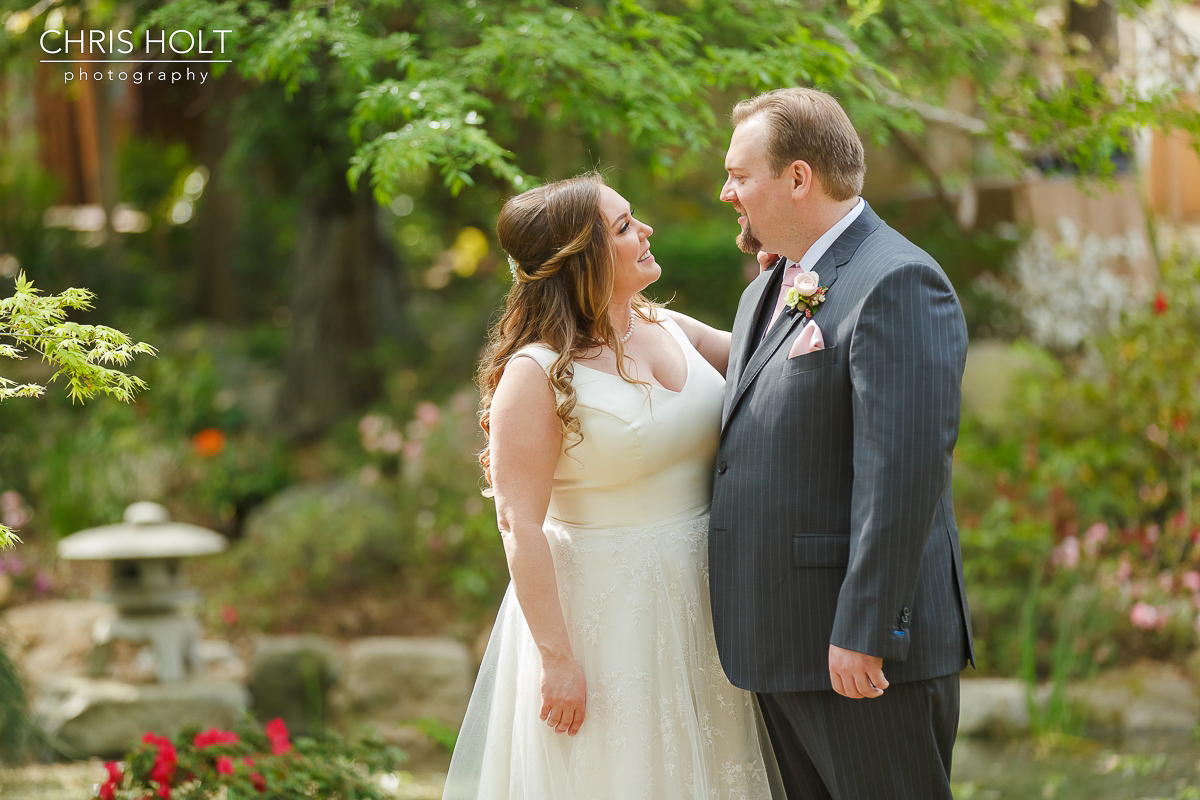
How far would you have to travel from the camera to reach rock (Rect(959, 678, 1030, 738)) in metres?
5.07

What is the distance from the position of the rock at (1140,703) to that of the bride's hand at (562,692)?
11.6ft

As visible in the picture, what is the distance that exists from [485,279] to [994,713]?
785 cm

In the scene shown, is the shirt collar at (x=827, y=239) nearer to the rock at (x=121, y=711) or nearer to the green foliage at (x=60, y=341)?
the green foliage at (x=60, y=341)

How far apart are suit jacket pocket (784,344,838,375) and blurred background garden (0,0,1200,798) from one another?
1.14 meters

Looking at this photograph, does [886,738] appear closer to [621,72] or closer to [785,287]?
[785,287]

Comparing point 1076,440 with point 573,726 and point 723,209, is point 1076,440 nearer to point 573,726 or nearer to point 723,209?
point 573,726

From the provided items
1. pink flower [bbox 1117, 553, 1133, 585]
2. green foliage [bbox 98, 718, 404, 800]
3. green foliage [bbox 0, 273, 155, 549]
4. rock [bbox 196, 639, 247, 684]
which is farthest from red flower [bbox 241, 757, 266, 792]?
pink flower [bbox 1117, 553, 1133, 585]

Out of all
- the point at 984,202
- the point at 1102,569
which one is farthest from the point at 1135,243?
the point at 1102,569

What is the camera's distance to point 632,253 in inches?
103

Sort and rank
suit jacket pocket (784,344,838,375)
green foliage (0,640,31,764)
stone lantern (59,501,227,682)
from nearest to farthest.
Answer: suit jacket pocket (784,344,838,375) < green foliage (0,640,31,764) < stone lantern (59,501,227,682)

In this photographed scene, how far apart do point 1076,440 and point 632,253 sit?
4730 mm

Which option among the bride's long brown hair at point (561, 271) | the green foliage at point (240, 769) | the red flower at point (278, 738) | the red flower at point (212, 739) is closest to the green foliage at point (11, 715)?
the green foliage at point (240, 769)

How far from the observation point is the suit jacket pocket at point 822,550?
236 cm

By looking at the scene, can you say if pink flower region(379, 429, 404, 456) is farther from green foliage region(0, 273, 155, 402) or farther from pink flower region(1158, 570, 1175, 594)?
green foliage region(0, 273, 155, 402)
